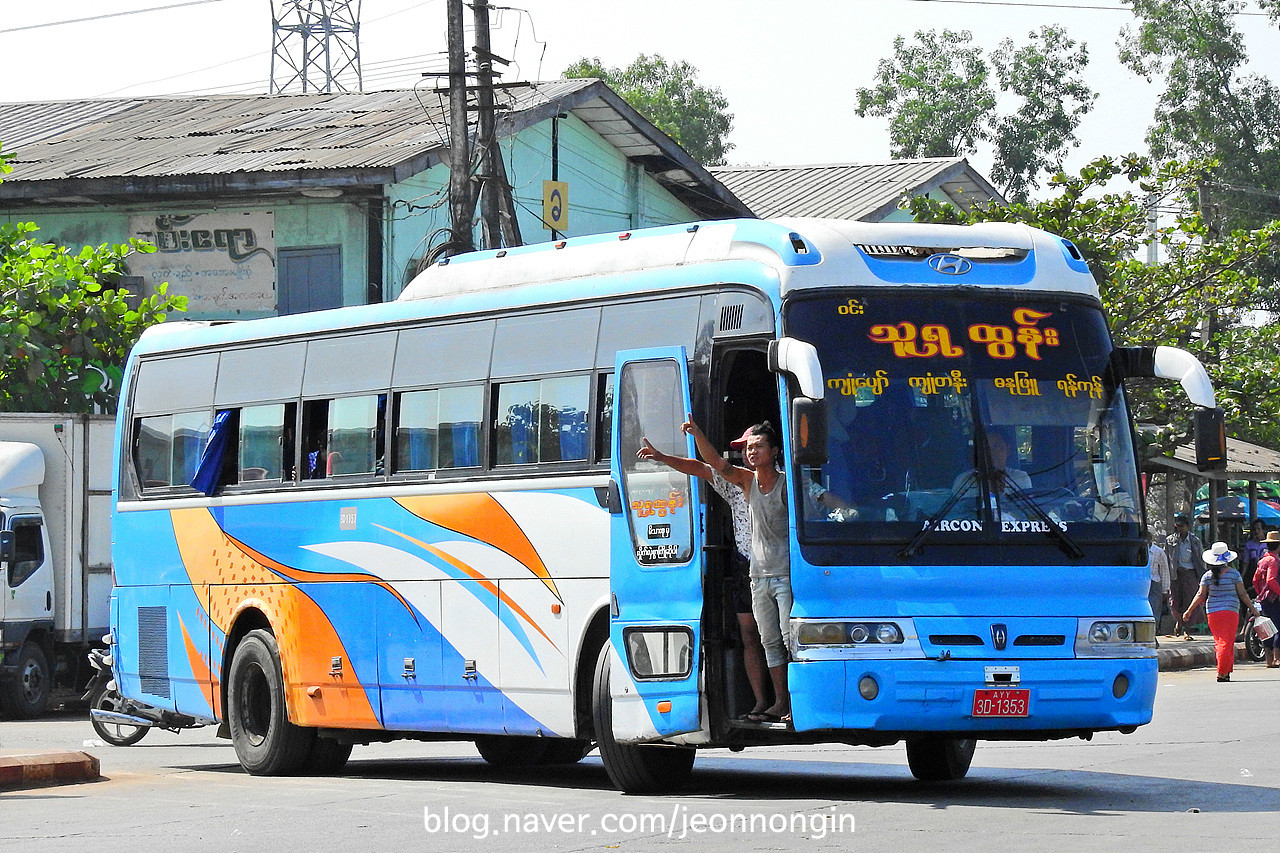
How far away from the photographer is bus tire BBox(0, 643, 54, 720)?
21.8 meters

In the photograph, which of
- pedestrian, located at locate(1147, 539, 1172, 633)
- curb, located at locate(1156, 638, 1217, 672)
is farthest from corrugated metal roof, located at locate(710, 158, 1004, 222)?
curb, located at locate(1156, 638, 1217, 672)

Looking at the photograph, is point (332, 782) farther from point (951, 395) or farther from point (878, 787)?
point (951, 395)

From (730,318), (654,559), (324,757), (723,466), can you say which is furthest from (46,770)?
(730,318)

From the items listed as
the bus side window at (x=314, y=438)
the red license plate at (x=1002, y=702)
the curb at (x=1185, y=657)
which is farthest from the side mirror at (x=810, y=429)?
the curb at (x=1185, y=657)

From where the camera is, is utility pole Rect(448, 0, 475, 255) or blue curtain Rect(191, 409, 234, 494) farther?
utility pole Rect(448, 0, 475, 255)

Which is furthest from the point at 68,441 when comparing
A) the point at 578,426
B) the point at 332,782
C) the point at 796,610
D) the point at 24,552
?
the point at 796,610

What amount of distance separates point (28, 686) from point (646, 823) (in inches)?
535

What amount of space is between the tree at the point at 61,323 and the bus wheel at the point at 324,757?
1084 cm

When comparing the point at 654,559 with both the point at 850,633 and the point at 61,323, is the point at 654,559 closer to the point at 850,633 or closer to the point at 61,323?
the point at 850,633

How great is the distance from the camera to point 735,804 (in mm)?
11000

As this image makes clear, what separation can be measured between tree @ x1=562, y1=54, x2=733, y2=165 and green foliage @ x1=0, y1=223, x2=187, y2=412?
41038mm

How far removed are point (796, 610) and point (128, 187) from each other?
72.6ft

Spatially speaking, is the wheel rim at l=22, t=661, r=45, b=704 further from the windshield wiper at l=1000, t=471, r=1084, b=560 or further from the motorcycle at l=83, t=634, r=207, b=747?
the windshield wiper at l=1000, t=471, r=1084, b=560

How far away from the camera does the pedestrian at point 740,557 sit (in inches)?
433
